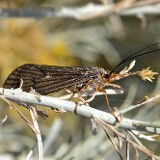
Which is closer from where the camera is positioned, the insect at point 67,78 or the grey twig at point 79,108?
the grey twig at point 79,108

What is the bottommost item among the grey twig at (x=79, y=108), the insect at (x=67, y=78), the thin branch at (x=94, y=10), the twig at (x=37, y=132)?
the twig at (x=37, y=132)

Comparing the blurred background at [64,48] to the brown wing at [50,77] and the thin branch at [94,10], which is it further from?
the brown wing at [50,77]

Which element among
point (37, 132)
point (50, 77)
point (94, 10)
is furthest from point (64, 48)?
point (37, 132)

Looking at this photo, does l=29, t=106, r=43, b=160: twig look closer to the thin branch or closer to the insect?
the insect

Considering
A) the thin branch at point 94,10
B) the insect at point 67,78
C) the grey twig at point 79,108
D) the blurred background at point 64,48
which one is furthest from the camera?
the blurred background at point 64,48

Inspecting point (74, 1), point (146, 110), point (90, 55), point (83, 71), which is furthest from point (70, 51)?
point (83, 71)

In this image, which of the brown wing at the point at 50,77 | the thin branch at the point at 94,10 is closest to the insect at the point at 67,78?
the brown wing at the point at 50,77

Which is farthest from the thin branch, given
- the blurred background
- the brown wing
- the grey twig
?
the grey twig
